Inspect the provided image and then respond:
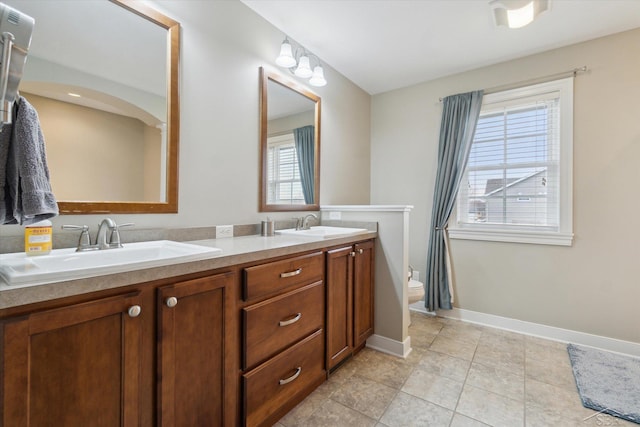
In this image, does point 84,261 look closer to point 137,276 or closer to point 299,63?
point 137,276

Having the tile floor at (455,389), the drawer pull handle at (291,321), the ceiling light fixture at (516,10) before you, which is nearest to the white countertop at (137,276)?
the drawer pull handle at (291,321)

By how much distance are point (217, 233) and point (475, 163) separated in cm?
258

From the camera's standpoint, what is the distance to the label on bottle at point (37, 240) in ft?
3.48

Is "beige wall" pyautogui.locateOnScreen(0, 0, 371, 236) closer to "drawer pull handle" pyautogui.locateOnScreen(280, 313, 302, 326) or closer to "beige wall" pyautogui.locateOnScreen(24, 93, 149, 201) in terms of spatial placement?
"beige wall" pyautogui.locateOnScreen(24, 93, 149, 201)

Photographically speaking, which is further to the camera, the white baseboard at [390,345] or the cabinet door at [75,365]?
the white baseboard at [390,345]

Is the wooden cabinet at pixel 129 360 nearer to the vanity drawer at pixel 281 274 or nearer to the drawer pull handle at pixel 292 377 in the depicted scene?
the vanity drawer at pixel 281 274

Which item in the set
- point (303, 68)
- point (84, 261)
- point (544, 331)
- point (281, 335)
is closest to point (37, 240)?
point (84, 261)

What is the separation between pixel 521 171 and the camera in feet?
8.76

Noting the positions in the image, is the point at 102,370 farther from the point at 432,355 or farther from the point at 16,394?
the point at 432,355

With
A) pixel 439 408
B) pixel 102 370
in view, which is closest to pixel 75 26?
pixel 102 370

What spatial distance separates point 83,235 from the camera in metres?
1.22

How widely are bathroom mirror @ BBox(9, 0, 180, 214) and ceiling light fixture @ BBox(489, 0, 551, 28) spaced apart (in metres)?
2.05

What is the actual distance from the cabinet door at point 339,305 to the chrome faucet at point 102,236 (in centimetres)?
112

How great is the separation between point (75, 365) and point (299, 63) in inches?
91.6
